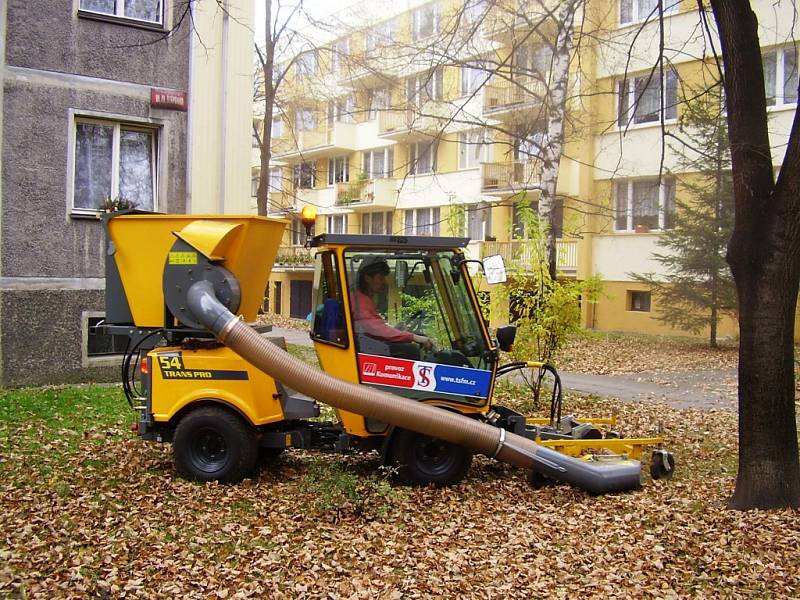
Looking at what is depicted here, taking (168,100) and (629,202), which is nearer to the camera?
(168,100)

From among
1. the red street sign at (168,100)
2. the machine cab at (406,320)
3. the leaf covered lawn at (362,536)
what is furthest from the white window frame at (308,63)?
the leaf covered lawn at (362,536)

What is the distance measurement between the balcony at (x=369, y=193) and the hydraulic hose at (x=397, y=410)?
29.2 metres

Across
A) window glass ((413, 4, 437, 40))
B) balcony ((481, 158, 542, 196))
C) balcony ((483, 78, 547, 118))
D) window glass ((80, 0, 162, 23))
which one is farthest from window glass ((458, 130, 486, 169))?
window glass ((80, 0, 162, 23))

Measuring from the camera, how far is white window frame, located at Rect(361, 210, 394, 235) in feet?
124

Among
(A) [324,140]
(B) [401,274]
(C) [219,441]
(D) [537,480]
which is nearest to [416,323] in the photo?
(B) [401,274]

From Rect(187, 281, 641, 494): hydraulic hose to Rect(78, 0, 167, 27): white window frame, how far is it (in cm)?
710

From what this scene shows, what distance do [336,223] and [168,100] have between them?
91.9 feet

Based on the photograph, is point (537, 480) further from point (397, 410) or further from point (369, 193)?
point (369, 193)

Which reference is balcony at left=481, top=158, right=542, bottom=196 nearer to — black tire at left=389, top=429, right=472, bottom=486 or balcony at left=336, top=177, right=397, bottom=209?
balcony at left=336, top=177, right=397, bottom=209

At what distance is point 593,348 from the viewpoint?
1988cm

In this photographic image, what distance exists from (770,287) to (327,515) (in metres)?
3.83

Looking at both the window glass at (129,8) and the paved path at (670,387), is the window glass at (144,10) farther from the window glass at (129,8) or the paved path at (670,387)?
the paved path at (670,387)

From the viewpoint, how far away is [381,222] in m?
38.2

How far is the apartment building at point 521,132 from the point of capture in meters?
20.9
